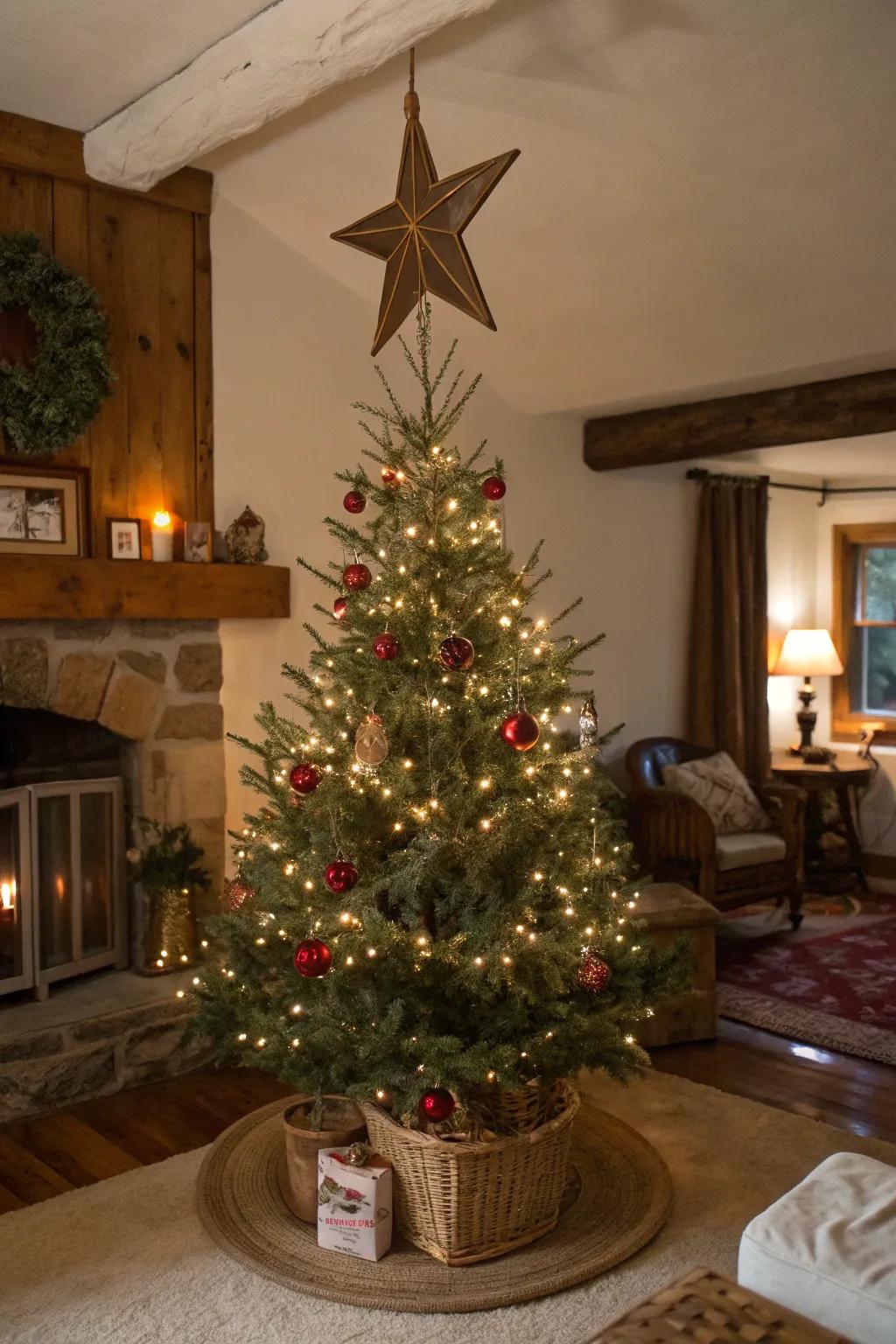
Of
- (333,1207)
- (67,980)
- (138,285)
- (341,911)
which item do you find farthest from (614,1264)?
(138,285)

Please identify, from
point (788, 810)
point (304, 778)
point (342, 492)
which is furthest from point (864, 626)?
point (304, 778)

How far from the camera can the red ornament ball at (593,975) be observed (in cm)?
267

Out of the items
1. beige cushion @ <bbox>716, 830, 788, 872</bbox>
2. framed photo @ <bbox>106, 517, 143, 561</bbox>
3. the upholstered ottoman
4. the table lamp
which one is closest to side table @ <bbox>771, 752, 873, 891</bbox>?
the table lamp

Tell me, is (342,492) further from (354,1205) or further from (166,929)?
(354,1205)

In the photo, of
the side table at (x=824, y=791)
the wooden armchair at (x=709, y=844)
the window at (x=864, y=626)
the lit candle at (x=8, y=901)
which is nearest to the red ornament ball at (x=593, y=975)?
the lit candle at (x=8, y=901)

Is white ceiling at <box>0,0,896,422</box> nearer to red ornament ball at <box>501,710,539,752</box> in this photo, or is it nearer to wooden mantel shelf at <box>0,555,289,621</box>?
wooden mantel shelf at <box>0,555,289,621</box>

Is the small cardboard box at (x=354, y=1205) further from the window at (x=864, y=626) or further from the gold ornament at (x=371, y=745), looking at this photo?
the window at (x=864, y=626)

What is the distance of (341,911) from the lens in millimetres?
2627

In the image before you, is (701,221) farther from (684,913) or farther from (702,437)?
(684,913)

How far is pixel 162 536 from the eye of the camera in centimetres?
375

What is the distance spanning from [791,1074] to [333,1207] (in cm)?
172

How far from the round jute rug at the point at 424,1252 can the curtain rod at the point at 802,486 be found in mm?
3531

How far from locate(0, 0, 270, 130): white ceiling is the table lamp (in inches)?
173

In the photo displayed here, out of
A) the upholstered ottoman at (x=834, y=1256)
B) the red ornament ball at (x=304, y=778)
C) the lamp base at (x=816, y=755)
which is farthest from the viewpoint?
the lamp base at (x=816, y=755)
